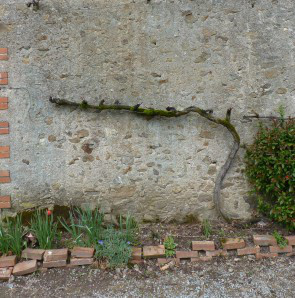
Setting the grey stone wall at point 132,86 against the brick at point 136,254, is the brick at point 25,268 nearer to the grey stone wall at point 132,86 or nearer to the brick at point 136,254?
the grey stone wall at point 132,86

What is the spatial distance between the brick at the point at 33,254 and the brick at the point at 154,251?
1.00m

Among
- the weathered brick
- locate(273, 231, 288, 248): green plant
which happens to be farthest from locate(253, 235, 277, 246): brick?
the weathered brick

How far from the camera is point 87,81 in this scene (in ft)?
11.4

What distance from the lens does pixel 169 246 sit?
323 cm

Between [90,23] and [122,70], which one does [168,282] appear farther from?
[90,23]

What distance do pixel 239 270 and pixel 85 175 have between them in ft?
6.10

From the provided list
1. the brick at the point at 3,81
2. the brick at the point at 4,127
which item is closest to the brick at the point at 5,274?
the brick at the point at 4,127

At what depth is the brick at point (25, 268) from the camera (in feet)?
9.72

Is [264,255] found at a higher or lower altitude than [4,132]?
lower

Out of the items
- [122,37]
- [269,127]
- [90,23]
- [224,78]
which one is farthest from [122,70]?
[269,127]

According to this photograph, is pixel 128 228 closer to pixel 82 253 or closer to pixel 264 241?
pixel 82 253

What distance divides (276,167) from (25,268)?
264 centimetres

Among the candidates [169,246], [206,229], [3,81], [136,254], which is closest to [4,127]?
[3,81]

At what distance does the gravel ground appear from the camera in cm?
277
